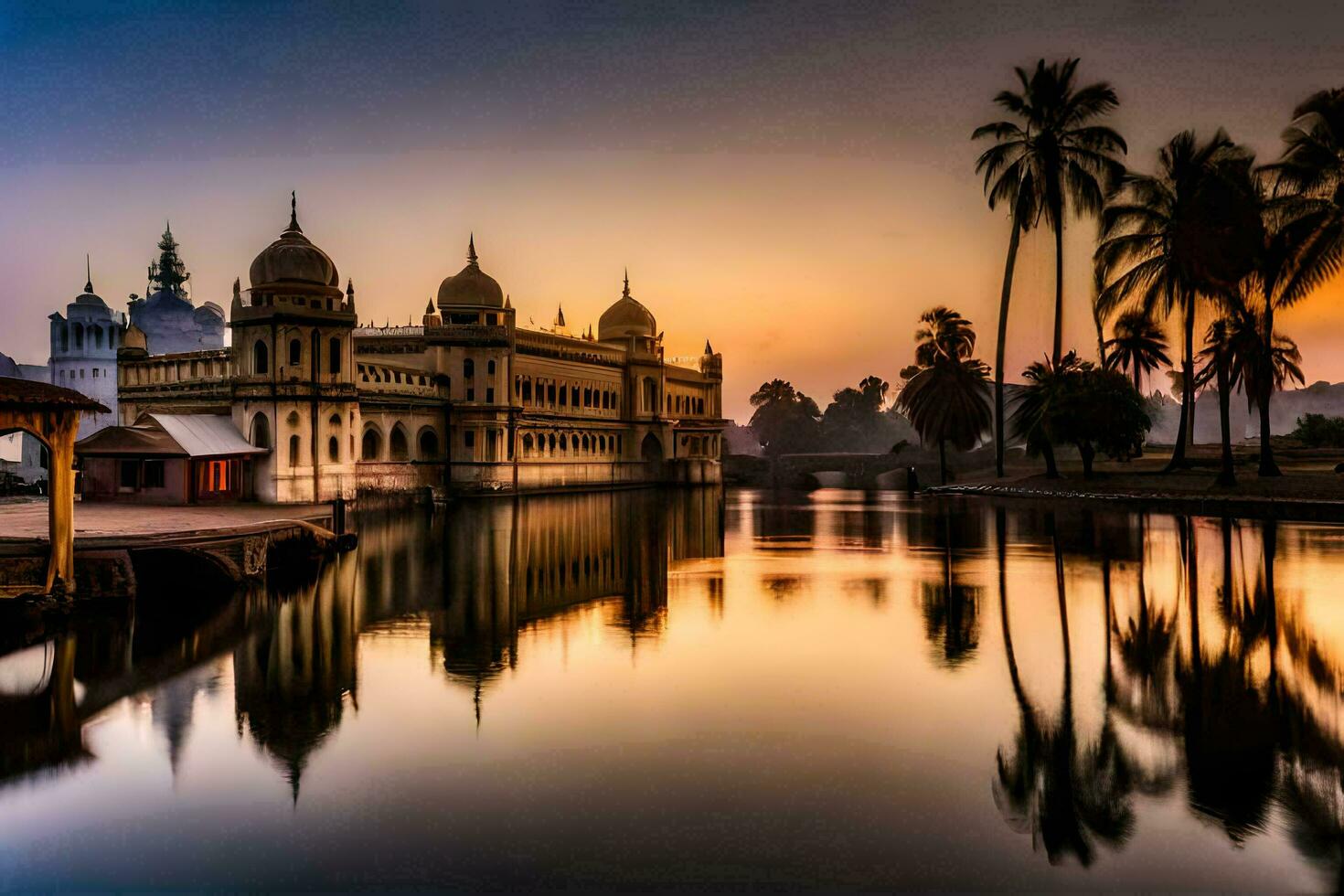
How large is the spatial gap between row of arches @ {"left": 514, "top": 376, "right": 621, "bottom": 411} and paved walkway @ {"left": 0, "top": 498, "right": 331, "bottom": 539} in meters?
30.1

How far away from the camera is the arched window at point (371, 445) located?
5384 centimetres

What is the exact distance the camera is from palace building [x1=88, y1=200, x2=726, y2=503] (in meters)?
44.8

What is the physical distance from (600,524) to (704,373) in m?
52.7

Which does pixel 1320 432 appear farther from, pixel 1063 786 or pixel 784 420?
pixel 784 420

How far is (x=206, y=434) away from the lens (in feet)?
132

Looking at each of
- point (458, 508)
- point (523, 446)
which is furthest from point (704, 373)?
point (458, 508)

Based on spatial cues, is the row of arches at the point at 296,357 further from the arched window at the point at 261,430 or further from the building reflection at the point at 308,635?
the building reflection at the point at 308,635

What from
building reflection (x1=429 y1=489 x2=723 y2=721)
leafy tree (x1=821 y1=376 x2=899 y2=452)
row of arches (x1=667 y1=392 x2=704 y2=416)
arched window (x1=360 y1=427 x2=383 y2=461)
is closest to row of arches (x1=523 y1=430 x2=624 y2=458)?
row of arches (x1=667 y1=392 x2=704 y2=416)

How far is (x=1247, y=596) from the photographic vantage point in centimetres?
2077

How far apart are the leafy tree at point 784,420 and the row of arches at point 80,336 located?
260ft

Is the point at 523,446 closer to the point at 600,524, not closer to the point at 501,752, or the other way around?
the point at 600,524

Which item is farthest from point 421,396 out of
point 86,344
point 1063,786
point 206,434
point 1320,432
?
point 86,344

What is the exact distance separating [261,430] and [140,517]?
16.6 meters

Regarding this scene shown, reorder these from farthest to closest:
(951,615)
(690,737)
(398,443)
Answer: (398,443) < (951,615) < (690,737)
